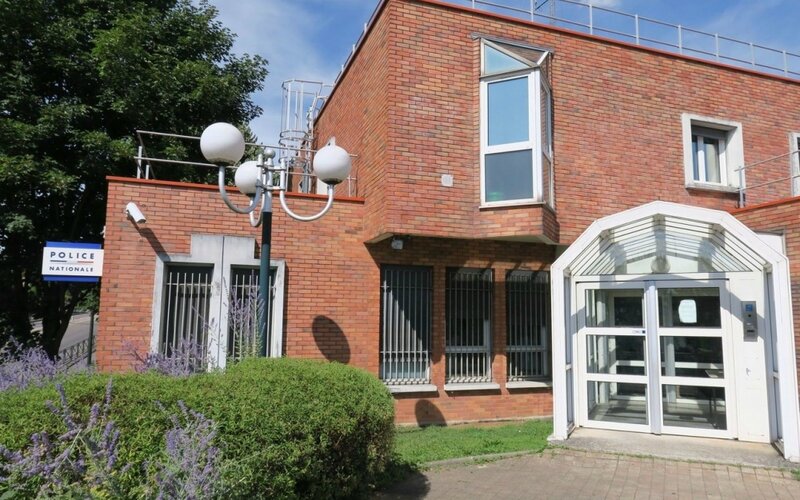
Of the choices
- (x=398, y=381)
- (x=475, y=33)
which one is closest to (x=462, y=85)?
(x=475, y=33)

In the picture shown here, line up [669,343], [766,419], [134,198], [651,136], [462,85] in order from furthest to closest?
[651,136]
[462,85]
[134,198]
[669,343]
[766,419]

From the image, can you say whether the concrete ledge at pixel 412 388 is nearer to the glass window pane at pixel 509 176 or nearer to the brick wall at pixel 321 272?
the brick wall at pixel 321 272

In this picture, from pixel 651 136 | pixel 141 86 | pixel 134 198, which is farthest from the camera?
pixel 141 86

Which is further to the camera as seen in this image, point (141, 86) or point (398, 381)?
point (141, 86)

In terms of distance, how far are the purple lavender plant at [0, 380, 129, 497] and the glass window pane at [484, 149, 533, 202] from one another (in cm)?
649

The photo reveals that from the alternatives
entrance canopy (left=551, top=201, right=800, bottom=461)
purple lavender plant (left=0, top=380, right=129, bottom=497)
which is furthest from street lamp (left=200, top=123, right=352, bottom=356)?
entrance canopy (left=551, top=201, right=800, bottom=461)

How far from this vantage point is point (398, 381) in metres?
8.90

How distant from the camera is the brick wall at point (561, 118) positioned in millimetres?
8398

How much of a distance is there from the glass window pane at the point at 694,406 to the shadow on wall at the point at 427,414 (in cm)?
341

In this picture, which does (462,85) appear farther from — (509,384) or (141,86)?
(141,86)

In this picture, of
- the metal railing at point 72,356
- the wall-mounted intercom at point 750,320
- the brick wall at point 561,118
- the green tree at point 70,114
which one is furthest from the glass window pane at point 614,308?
the green tree at point 70,114

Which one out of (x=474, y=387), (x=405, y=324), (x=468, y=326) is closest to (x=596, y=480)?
(x=474, y=387)

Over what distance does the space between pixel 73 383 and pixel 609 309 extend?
6719 mm

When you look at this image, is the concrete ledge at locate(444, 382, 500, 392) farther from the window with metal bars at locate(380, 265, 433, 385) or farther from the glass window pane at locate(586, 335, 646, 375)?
the glass window pane at locate(586, 335, 646, 375)
